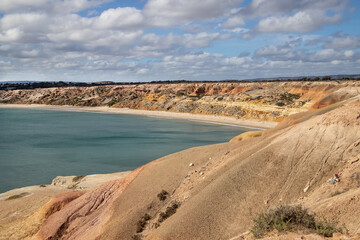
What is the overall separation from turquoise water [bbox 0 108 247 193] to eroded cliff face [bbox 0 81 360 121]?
36.7ft

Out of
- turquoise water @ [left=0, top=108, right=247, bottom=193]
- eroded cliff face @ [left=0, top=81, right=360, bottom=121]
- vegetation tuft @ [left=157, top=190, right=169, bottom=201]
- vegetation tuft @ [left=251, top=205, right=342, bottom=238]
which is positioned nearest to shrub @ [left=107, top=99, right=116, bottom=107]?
eroded cliff face @ [left=0, top=81, right=360, bottom=121]

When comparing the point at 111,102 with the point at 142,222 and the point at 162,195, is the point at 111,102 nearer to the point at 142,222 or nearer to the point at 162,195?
the point at 162,195

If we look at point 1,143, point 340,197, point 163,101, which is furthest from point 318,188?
point 163,101

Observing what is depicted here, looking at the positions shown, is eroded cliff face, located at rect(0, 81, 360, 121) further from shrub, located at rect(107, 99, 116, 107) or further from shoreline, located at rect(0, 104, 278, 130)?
shoreline, located at rect(0, 104, 278, 130)

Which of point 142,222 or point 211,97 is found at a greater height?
point 211,97

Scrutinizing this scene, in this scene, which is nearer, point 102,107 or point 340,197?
point 340,197

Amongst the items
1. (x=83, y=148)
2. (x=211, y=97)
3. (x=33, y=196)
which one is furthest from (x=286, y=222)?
(x=211, y=97)

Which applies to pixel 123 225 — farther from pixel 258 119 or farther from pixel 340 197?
pixel 258 119

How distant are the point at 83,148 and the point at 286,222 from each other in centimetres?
3393

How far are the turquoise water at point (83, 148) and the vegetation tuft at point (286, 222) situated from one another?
20.3m

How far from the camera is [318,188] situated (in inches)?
344

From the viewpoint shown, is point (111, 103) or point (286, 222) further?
point (111, 103)

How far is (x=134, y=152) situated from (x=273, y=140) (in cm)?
2427

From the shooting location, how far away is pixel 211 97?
7475 centimetres
